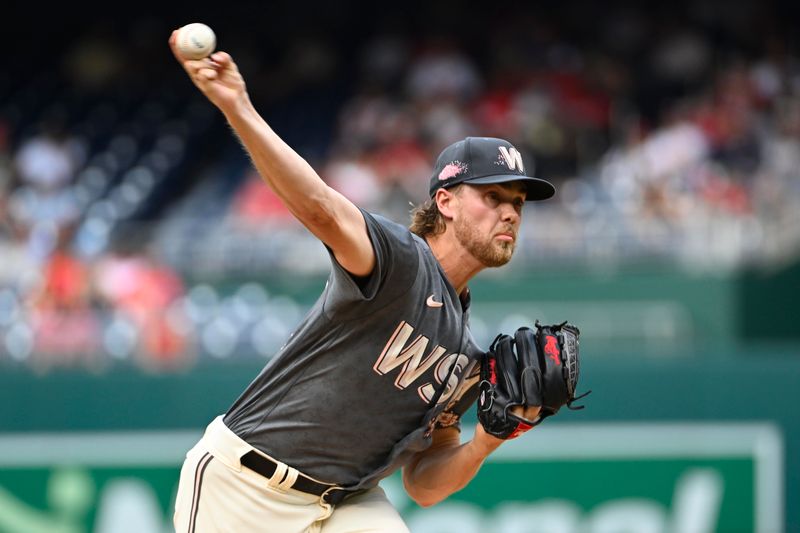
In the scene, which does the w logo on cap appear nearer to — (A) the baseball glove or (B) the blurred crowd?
(A) the baseball glove

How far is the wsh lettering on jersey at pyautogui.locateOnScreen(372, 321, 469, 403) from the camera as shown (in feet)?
12.5

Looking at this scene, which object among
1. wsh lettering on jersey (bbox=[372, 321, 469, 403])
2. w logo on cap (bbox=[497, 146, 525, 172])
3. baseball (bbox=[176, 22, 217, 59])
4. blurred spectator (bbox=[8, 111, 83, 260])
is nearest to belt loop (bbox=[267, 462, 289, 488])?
wsh lettering on jersey (bbox=[372, 321, 469, 403])

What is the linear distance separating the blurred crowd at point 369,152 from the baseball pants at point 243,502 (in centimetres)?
484

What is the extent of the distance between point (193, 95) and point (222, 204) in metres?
3.23

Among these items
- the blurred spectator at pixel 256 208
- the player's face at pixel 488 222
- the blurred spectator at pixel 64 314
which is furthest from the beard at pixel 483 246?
the blurred spectator at pixel 256 208

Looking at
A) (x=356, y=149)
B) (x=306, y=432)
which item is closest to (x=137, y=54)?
(x=356, y=149)

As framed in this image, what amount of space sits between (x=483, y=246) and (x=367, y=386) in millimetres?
562

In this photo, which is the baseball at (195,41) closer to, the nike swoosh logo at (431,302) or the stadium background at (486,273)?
the nike swoosh logo at (431,302)

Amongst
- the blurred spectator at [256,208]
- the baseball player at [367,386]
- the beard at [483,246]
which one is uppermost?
the blurred spectator at [256,208]

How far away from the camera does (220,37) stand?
16250 mm

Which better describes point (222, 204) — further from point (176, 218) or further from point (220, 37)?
point (220, 37)

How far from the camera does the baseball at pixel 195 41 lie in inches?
121

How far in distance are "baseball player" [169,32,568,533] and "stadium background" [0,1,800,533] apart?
3.75 metres

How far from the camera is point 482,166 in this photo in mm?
3945
